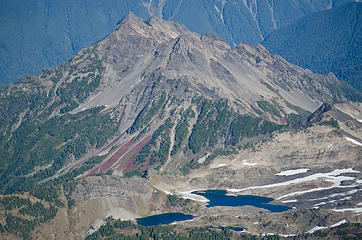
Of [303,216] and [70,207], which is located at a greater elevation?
[70,207]

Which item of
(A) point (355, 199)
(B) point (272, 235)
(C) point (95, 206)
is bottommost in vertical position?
(A) point (355, 199)

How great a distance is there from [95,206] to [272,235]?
6331cm

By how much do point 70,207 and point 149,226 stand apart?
28.6 meters

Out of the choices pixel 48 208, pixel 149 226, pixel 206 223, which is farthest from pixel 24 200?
pixel 206 223

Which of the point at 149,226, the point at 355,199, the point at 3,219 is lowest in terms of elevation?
the point at 355,199

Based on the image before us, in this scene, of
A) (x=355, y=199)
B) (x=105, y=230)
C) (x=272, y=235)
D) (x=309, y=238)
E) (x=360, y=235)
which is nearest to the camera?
(x=360, y=235)

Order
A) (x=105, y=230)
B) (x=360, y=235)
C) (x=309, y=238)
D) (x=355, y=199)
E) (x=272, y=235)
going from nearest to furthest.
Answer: (x=360, y=235), (x=309, y=238), (x=272, y=235), (x=105, y=230), (x=355, y=199)

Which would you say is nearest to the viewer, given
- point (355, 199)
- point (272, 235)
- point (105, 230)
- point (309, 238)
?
point (309, 238)

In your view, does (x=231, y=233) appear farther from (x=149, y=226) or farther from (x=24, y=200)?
(x=24, y=200)

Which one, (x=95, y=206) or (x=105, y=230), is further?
(x=95, y=206)

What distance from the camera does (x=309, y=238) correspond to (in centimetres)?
16338

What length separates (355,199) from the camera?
198250 mm

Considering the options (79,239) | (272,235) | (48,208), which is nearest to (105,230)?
(79,239)

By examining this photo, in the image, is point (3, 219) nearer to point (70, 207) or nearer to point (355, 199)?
point (70, 207)
